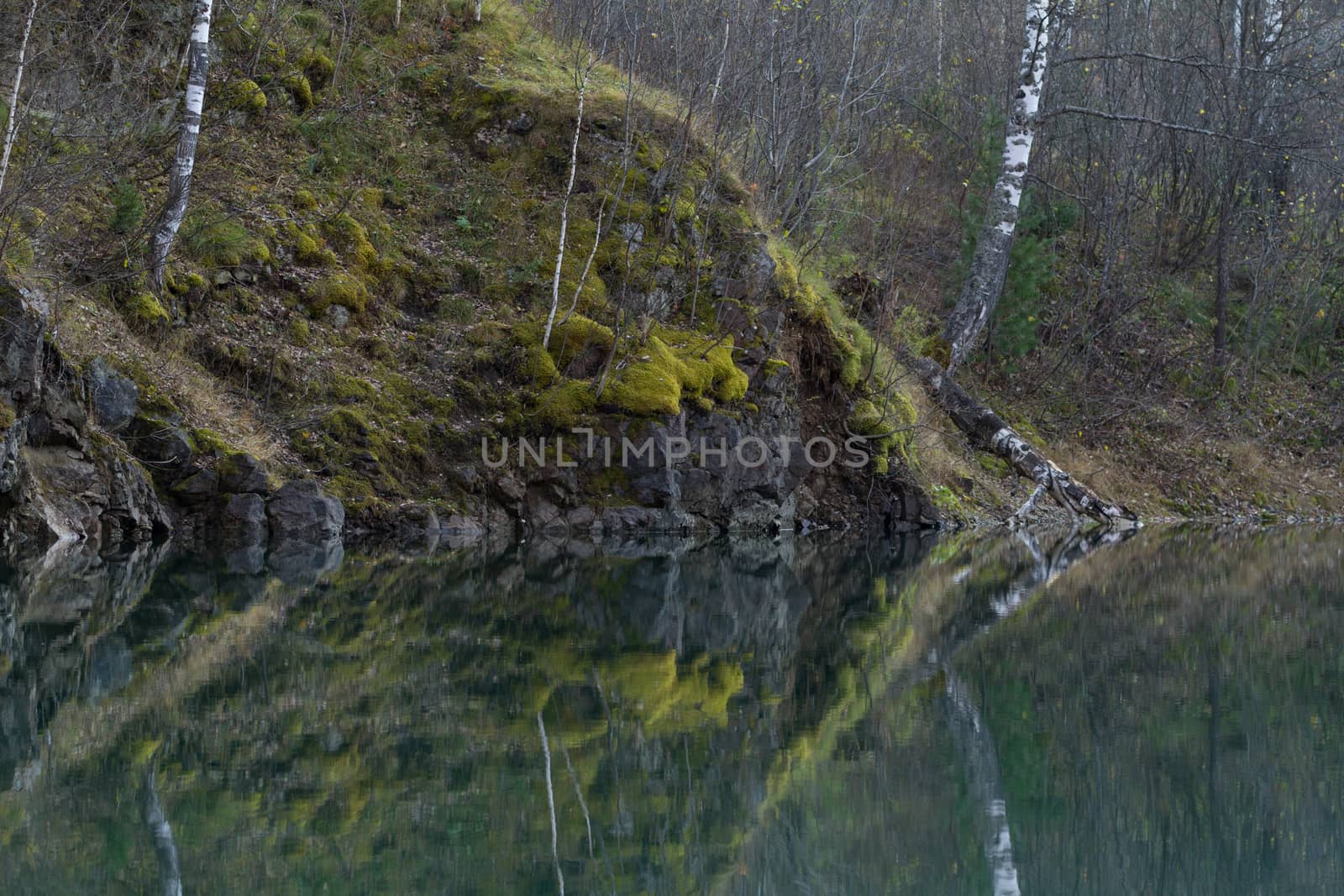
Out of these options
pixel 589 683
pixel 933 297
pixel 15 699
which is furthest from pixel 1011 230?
pixel 15 699

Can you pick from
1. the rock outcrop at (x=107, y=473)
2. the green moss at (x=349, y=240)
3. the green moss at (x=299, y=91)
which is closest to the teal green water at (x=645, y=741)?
the rock outcrop at (x=107, y=473)

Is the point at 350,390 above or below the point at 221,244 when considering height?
below

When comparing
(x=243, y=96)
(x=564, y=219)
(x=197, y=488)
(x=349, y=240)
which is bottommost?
(x=197, y=488)

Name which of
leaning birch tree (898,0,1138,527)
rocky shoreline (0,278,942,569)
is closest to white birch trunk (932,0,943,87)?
leaning birch tree (898,0,1138,527)

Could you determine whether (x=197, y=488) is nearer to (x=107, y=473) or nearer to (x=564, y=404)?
(x=107, y=473)

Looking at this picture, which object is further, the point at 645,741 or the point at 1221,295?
the point at 1221,295

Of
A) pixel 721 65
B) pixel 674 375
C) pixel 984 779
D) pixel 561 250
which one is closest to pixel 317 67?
pixel 561 250
